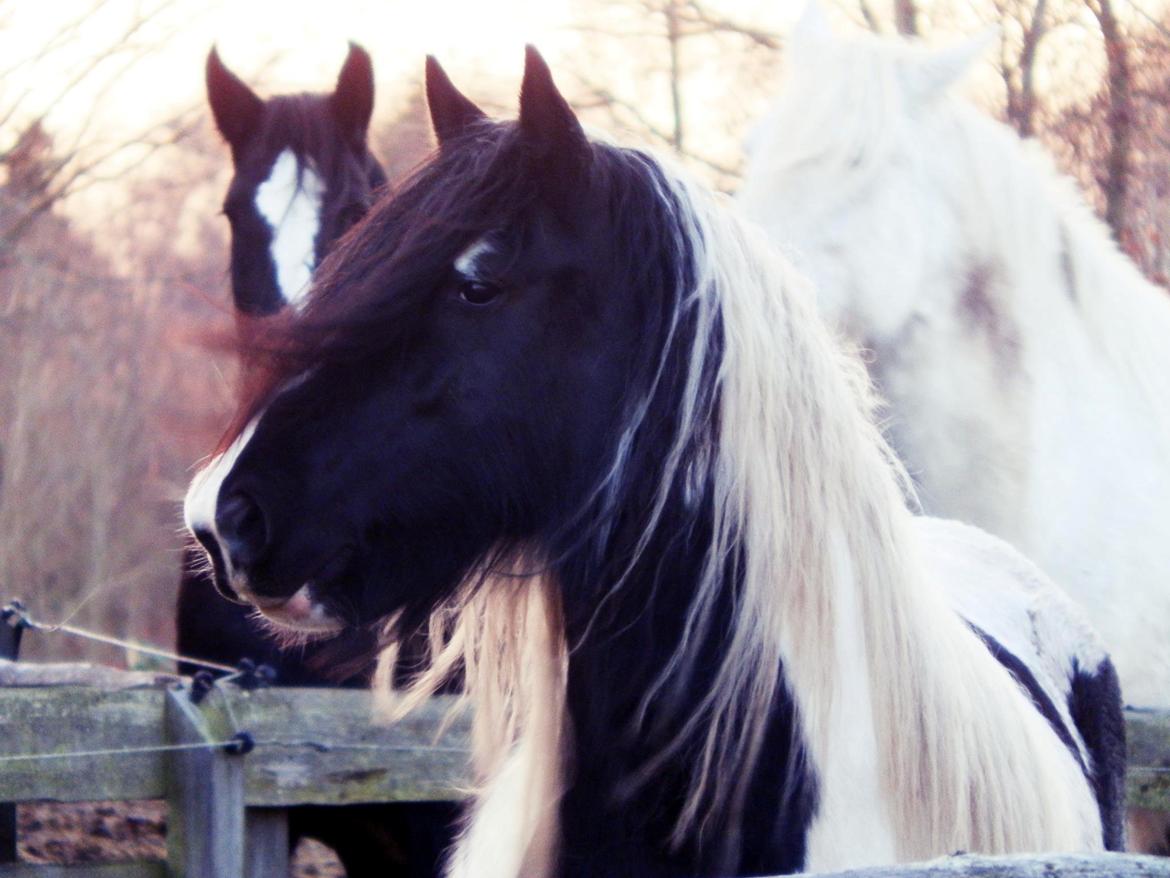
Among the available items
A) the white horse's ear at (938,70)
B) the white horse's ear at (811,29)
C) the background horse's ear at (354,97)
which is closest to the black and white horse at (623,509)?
the white horse's ear at (938,70)

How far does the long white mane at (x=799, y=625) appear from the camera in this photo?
2041 mm

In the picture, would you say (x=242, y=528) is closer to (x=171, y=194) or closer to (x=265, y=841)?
(x=265, y=841)

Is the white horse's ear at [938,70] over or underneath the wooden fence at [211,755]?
over

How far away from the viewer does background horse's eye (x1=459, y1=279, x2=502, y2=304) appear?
204 centimetres

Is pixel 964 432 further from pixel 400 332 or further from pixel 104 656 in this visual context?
pixel 104 656

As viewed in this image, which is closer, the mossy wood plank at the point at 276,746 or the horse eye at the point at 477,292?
the horse eye at the point at 477,292

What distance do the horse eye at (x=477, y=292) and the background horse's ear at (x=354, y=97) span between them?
8.56ft

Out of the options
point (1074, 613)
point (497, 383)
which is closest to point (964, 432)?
point (1074, 613)

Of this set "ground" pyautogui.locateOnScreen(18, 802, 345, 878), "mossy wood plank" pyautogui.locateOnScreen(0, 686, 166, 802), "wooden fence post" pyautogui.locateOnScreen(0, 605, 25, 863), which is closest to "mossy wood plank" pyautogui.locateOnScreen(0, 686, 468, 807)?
"mossy wood plank" pyautogui.locateOnScreen(0, 686, 166, 802)

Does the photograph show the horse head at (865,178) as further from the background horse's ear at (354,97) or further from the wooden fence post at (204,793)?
the wooden fence post at (204,793)

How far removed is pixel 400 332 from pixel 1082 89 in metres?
7.06

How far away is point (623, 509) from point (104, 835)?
559 cm

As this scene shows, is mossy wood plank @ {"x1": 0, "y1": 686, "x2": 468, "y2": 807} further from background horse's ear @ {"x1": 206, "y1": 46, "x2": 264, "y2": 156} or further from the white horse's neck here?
background horse's ear @ {"x1": 206, "y1": 46, "x2": 264, "y2": 156}

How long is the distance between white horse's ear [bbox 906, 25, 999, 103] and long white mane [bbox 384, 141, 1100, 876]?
1817mm
